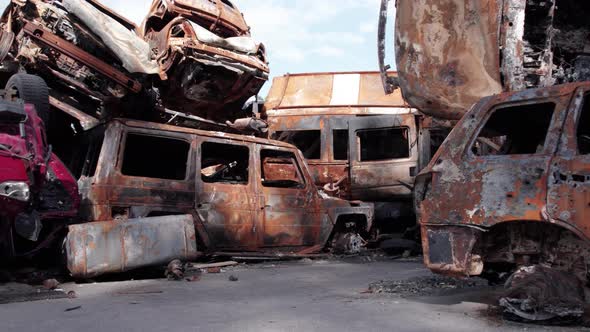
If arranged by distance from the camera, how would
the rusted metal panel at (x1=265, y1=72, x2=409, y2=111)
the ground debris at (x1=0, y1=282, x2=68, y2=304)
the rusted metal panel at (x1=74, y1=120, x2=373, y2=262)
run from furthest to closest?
1. the rusted metal panel at (x1=265, y1=72, x2=409, y2=111)
2. the rusted metal panel at (x1=74, y1=120, x2=373, y2=262)
3. the ground debris at (x1=0, y1=282, x2=68, y2=304)

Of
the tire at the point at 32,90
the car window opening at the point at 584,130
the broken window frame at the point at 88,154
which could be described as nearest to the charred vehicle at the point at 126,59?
the broken window frame at the point at 88,154

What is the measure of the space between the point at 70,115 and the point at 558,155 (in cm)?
489

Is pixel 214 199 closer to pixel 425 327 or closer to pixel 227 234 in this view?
pixel 227 234

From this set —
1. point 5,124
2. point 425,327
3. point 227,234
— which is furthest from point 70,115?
point 425,327

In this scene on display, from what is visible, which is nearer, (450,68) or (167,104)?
(450,68)

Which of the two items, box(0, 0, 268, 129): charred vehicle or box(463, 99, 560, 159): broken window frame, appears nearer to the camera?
box(463, 99, 560, 159): broken window frame

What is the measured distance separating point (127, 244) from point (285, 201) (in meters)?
2.28

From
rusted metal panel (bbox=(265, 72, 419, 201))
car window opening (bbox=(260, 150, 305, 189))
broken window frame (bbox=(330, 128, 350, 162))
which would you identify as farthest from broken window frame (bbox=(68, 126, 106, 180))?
broken window frame (bbox=(330, 128, 350, 162))

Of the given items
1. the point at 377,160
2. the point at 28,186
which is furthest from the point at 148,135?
the point at 377,160

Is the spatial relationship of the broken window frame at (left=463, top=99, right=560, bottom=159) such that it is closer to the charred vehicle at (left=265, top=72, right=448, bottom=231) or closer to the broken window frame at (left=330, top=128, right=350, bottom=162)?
the charred vehicle at (left=265, top=72, right=448, bottom=231)

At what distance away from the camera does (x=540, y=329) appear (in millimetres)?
3225

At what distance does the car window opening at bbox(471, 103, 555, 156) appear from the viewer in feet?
13.0

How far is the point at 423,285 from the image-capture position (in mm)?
4746

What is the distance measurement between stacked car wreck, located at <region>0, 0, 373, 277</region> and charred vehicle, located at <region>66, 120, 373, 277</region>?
0.04 feet
